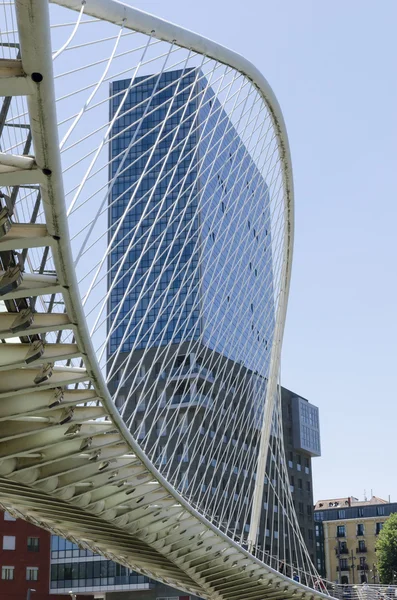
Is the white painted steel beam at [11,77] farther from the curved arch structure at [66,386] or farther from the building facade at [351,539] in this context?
the building facade at [351,539]

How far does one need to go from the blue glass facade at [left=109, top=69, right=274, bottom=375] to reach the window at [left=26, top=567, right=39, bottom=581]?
19600 mm

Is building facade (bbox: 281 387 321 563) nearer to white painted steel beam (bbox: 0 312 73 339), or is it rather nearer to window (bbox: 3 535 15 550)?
window (bbox: 3 535 15 550)

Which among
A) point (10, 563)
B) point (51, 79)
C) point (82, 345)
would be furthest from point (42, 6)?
point (10, 563)

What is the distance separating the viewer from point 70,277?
11.7 m

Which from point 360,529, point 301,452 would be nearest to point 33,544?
point 301,452

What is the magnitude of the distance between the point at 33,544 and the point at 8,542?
2576mm

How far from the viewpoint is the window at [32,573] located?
74.9 meters

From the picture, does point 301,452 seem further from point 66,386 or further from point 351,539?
point 66,386

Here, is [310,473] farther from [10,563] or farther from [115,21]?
[115,21]

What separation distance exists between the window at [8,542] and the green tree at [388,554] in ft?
145

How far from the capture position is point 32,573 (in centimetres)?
7538

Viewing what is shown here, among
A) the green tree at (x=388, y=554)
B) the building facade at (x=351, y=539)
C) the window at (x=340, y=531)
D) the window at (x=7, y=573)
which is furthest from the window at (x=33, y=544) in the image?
the window at (x=340, y=531)

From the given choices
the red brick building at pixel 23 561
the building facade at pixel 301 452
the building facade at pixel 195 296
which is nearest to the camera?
the building facade at pixel 195 296

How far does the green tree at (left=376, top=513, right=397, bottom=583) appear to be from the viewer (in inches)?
3979
